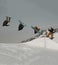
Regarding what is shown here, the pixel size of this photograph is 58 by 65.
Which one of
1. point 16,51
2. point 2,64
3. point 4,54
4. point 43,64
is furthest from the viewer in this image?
point 16,51

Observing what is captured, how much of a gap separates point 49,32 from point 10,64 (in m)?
4.55

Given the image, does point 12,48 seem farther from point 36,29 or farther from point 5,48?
point 36,29

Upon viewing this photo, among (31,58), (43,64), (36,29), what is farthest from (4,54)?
(36,29)

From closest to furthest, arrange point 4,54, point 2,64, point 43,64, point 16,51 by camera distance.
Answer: point 2,64
point 43,64
point 4,54
point 16,51

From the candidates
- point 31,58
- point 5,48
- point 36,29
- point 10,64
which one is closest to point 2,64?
point 10,64

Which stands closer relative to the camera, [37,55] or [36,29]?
[37,55]

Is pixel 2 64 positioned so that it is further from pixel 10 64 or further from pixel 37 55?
pixel 37 55

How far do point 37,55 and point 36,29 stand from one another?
12.5 ft

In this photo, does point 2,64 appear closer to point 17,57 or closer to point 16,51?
point 17,57

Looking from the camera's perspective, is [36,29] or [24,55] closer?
[24,55]

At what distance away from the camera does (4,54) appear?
8.93ft

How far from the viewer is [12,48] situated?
307 centimetres

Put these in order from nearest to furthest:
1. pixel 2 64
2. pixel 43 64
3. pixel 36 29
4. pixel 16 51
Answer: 1. pixel 2 64
2. pixel 43 64
3. pixel 16 51
4. pixel 36 29

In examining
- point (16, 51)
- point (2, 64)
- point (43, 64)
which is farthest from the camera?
point (16, 51)
